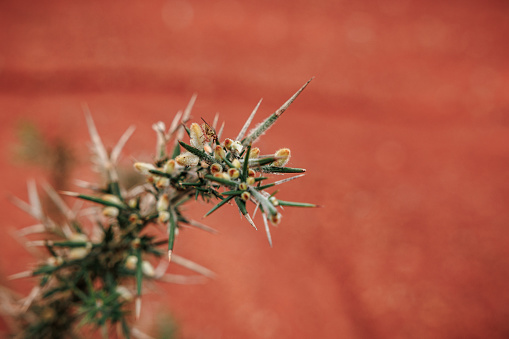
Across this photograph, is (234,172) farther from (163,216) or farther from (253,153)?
(163,216)

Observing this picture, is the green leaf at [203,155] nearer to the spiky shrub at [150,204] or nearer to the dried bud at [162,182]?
the spiky shrub at [150,204]

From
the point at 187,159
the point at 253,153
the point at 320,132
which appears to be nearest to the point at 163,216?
the point at 187,159

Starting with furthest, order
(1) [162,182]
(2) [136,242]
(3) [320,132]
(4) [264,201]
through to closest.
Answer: (3) [320,132] → (2) [136,242] → (1) [162,182] → (4) [264,201]

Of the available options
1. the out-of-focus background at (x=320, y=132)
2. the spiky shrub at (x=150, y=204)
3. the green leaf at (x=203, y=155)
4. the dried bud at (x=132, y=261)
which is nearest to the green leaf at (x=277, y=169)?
the spiky shrub at (x=150, y=204)

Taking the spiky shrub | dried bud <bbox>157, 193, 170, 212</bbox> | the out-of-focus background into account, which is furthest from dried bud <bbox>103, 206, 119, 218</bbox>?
the out-of-focus background

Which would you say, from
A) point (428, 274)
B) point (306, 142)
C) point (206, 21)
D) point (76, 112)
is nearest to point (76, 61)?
point (76, 112)

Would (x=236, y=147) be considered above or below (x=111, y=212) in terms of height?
above
